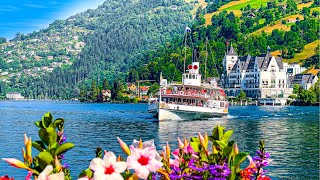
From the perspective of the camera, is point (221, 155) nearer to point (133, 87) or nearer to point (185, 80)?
point (185, 80)

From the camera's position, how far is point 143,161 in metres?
2.91

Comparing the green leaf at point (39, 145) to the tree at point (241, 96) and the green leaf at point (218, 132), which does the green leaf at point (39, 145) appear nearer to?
the green leaf at point (218, 132)

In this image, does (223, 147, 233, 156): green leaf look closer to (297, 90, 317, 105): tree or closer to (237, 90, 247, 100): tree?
(297, 90, 317, 105): tree

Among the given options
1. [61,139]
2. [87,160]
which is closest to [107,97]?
[87,160]

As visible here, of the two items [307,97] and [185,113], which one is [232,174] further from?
[307,97]

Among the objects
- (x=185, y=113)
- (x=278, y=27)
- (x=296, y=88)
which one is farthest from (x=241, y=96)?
(x=185, y=113)

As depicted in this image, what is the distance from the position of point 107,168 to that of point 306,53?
173m

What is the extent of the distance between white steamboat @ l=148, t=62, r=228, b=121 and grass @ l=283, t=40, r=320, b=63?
10571 cm

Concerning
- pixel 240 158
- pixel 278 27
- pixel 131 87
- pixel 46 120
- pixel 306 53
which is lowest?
pixel 240 158

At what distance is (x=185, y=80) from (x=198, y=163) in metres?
58.6

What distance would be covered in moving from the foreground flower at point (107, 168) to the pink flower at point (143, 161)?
0.08 m

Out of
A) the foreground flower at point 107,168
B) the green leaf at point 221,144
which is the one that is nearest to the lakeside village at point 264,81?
the green leaf at point 221,144

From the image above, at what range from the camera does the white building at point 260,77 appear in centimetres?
14000

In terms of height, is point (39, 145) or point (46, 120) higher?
point (46, 120)
